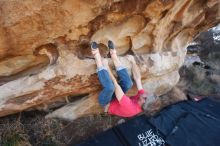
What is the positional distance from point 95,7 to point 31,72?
970 mm

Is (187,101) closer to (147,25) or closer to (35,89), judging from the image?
(147,25)

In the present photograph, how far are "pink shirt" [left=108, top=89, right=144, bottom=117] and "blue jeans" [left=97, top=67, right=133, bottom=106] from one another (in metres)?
0.09

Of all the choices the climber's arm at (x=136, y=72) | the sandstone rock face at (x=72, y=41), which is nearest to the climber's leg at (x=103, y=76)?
the sandstone rock face at (x=72, y=41)

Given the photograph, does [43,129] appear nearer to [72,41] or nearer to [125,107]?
[125,107]

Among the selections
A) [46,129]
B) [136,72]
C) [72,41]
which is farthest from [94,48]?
[46,129]

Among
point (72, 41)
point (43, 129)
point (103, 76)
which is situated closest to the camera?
point (72, 41)

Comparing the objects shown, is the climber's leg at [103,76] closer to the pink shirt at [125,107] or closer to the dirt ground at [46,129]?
the pink shirt at [125,107]

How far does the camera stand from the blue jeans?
10.8ft

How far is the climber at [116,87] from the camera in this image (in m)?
3.30

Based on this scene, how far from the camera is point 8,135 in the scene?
3383mm

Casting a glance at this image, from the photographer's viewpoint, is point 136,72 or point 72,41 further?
point 136,72

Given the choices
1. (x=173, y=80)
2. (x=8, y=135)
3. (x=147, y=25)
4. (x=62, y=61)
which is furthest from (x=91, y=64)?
(x=173, y=80)

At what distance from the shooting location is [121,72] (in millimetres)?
3432

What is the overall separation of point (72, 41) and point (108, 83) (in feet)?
1.81
